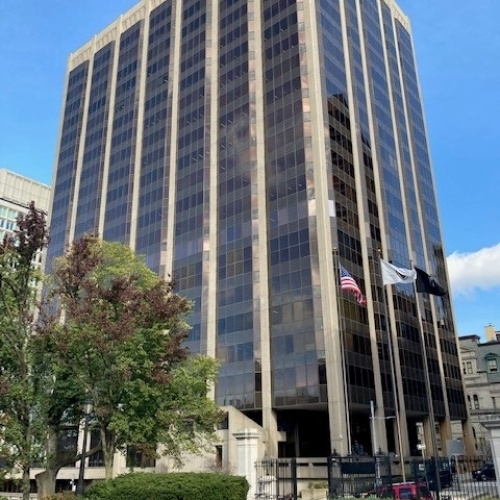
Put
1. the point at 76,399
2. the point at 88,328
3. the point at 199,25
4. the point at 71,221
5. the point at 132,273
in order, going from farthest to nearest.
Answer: the point at 71,221 → the point at 199,25 → the point at 132,273 → the point at 76,399 → the point at 88,328

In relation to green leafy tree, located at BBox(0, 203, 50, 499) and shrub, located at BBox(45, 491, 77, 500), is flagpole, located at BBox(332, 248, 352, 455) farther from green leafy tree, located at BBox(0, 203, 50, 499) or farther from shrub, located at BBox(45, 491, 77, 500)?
green leafy tree, located at BBox(0, 203, 50, 499)

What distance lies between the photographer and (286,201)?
57844 millimetres

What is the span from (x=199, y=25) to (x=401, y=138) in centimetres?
3188

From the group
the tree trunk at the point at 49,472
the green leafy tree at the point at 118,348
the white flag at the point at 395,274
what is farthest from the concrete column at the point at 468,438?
the tree trunk at the point at 49,472

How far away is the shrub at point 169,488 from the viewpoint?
20484 millimetres

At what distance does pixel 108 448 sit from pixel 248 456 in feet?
24.5

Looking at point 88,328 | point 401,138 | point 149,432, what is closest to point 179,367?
point 149,432

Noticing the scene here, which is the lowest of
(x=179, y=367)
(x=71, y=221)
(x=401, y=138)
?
(x=179, y=367)

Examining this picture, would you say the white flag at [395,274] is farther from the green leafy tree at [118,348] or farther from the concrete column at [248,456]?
the green leafy tree at [118,348]

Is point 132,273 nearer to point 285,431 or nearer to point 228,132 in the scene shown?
point 285,431

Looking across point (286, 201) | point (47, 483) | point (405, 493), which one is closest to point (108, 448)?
point (47, 483)

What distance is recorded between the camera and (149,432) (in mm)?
27891

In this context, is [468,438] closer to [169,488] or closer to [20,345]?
[169,488]

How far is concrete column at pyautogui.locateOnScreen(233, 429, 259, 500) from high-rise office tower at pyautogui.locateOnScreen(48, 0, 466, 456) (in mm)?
19830
